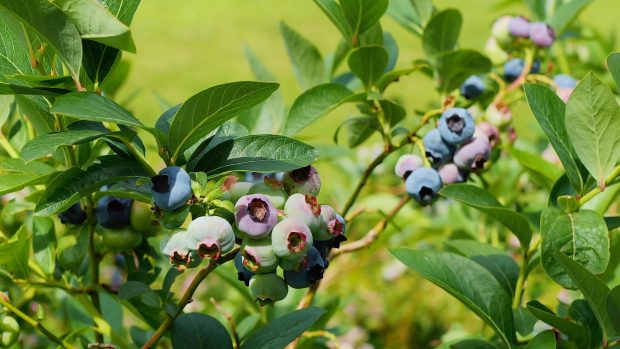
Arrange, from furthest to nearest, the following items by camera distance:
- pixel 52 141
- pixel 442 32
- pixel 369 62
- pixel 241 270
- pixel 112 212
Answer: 1. pixel 442 32
2. pixel 369 62
3. pixel 112 212
4. pixel 241 270
5. pixel 52 141

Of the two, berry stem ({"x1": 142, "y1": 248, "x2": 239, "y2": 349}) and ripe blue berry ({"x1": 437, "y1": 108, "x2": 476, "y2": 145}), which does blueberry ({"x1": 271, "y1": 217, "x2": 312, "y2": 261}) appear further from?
ripe blue berry ({"x1": 437, "y1": 108, "x2": 476, "y2": 145})

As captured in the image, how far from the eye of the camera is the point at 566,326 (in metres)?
0.87

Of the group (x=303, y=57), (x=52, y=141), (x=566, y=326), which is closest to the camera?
(x=52, y=141)

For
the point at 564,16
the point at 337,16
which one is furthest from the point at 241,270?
the point at 564,16

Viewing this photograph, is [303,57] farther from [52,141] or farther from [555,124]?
[52,141]

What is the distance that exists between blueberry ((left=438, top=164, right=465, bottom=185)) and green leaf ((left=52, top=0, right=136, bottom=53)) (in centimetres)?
51

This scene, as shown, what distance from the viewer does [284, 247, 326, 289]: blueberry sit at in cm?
76

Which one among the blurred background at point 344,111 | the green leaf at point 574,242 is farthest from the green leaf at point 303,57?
the green leaf at point 574,242

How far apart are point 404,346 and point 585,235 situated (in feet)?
5.44

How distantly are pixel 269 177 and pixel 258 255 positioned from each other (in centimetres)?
11

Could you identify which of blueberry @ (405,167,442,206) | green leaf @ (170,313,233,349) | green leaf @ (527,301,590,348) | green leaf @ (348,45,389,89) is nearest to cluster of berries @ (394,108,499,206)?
blueberry @ (405,167,442,206)

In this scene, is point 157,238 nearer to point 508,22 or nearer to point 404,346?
point 508,22

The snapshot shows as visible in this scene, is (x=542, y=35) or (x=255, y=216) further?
(x=542, y=35)

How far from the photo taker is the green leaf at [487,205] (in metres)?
0.91
